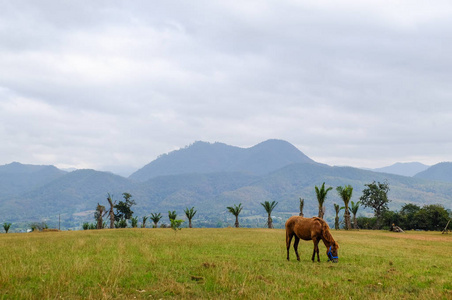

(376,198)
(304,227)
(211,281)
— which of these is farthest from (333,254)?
(376,198)

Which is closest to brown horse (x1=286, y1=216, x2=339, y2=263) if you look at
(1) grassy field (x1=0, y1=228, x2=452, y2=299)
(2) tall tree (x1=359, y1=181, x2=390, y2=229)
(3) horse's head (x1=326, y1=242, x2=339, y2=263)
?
(3) horse's head (x1=326, y1=242, x2=339, y2=263)

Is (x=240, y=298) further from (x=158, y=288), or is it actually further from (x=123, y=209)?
(x=123, y=209)

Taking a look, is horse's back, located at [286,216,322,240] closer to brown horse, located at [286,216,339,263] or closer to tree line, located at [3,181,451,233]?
brown horse, located at [286,216,339,263]

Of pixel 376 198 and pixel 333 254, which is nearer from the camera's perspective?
pixel 333 254

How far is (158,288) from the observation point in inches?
361

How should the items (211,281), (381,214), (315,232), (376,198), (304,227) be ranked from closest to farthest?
(211,281) → (315,232) → (304,227) → (376,198) → (381,214)

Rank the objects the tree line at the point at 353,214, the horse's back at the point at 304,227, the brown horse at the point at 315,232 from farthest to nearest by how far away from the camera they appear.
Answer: the tree line at the point at 353,214 < the horse's back at the point at 304,227 < the brown horse at the point at 315,232

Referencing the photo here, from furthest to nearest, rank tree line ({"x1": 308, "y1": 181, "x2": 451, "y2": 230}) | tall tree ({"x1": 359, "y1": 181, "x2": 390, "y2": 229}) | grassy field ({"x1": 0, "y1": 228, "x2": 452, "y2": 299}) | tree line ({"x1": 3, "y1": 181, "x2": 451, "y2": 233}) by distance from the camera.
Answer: tall tree ({"x1": 359, "y1": 181, "x2": 390, "y2": 229})
tree line ({"x1": 3, "y1": 181, "x2": 451, "y2": 233})
tree line ({"x1": 308, "y1": 181, "x2": 451, "y2": 230})
grassy field ({"x1": 0, "y1": 228, "x2": 452, "y2": 299})

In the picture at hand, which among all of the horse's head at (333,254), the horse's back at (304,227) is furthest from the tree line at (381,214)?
the horse's head at (333,254)

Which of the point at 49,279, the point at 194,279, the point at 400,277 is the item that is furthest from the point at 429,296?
the point at 49,279

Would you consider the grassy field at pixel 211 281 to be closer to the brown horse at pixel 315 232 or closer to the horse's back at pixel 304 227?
the brown horse at pixel 315 232

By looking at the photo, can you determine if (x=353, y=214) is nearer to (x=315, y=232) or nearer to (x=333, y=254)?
(x=333, y=254)

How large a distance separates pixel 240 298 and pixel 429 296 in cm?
535

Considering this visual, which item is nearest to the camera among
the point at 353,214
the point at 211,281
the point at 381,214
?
the point at 211,281
